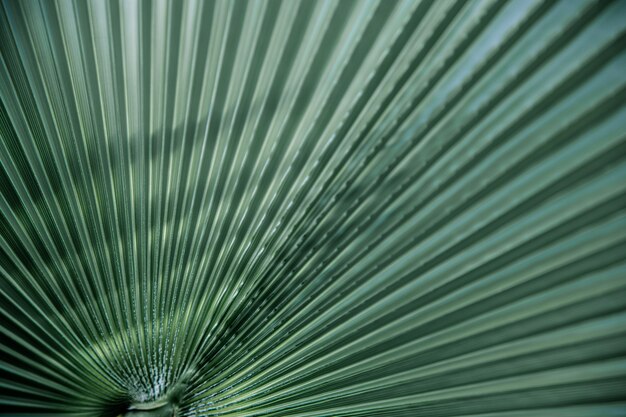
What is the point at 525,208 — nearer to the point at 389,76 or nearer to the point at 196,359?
the point at 389,76

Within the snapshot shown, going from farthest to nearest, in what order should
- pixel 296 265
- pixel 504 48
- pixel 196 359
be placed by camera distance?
pixel 196 359 → pixel 296 265 → pixel 504 48

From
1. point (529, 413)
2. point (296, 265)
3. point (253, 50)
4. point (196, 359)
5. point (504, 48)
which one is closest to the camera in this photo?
point (504, 48)

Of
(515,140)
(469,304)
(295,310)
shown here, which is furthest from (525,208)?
(295,310)

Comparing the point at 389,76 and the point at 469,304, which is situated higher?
the point at 389,76

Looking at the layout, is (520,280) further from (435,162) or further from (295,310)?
(295,310)

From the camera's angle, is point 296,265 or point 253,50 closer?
point 253,50

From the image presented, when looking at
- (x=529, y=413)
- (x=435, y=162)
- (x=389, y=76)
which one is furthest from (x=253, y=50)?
(x=529, y=413)

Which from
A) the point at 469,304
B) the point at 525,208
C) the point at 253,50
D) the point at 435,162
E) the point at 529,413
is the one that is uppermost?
the point at 253,50
